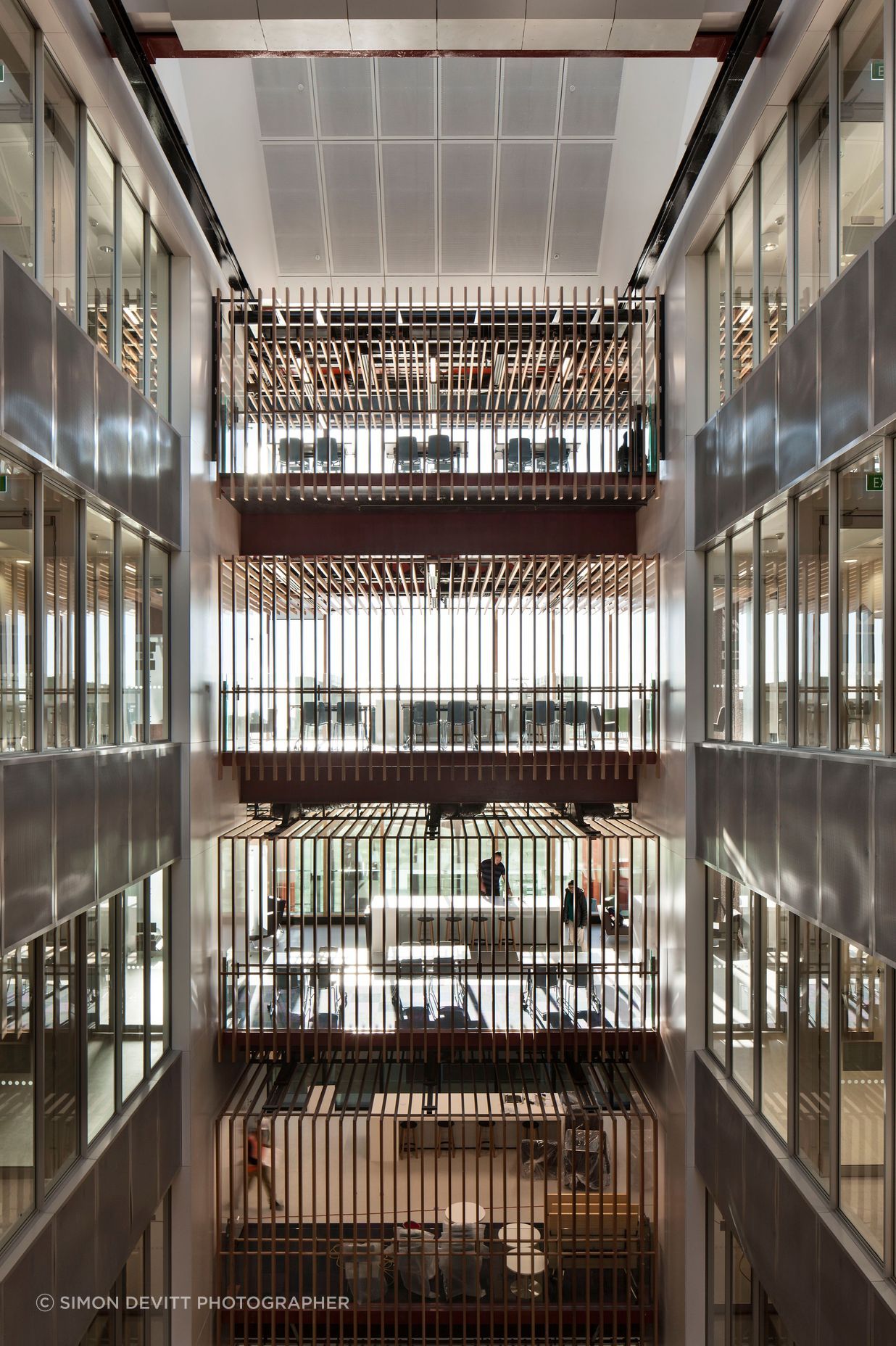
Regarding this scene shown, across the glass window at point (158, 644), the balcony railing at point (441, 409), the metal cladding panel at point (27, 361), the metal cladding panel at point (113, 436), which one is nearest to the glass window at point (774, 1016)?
the balcony railing at point (441, 409)

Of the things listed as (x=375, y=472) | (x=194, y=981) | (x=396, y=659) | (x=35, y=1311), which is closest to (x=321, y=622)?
(x=396, y=659)

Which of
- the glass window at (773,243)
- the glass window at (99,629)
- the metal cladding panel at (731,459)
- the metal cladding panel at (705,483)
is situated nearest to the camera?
the glass window at (773,243)

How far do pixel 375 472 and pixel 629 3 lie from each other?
4847 millimetres

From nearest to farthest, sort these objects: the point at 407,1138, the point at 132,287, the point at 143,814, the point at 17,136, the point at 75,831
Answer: the point at 17,136
the point at 75,831
the point at 143,814
the point at 132,287
the point at 407,1138

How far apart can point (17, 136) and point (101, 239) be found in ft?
4.86

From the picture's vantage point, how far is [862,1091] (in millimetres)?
5180

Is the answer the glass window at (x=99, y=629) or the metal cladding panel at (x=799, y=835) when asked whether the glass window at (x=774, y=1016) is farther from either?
the glass window at (x=99, y=629)

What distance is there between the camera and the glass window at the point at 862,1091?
4.94 meters

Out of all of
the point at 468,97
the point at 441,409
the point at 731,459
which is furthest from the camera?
the point at 441,409

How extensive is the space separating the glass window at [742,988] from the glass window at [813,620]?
202 centimetres

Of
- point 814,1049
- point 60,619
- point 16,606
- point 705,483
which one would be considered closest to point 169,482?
point 60,619

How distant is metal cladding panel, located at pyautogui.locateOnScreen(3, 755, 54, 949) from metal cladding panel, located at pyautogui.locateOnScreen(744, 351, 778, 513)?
17.5 feet

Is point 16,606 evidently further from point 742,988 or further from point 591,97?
point 591,97

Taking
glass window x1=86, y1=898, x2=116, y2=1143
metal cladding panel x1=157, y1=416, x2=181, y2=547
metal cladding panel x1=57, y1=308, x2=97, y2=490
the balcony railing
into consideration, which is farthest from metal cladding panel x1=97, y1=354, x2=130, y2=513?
glass window x1=86, y1=898, x2=116, y2=1143
